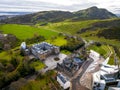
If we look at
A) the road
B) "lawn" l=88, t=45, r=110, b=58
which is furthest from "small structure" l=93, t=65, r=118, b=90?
"lawn" l=88, t=45, r=110, b=58

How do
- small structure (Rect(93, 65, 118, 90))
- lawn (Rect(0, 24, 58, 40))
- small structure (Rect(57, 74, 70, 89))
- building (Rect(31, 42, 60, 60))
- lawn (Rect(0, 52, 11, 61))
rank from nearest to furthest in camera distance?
small structure (Rect(93, 65, 118, 90)) → small structure (Rect(57, 74, 70, 89)) → lawn (Rect(0, 52, 11, 61)) → building (Rect(31, 42, 60, 60)) → lawn (Rect(0, 24, 58, 40))

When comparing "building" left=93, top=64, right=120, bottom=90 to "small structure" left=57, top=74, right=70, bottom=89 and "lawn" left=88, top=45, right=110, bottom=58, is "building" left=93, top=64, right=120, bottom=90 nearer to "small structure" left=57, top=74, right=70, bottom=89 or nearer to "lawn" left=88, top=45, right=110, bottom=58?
"small structure" left=57, top=74, right=70, bottom=89

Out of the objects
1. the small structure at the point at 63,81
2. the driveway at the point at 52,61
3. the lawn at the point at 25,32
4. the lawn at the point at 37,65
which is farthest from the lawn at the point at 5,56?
the lawn at the point at 25,32

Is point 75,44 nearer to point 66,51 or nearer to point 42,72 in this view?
point 66,51

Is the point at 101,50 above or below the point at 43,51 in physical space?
below

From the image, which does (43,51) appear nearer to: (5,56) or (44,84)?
(5,56)

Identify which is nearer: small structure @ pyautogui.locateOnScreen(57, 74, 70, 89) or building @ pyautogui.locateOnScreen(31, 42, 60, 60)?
small structure @ pyautogui.locateOnScreen(57, 74, 70, 89)

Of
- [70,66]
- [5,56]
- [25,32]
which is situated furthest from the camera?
[25,32]

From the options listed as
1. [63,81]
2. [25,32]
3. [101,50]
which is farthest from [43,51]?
[25,32]

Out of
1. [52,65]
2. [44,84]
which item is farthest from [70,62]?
[44,84]
